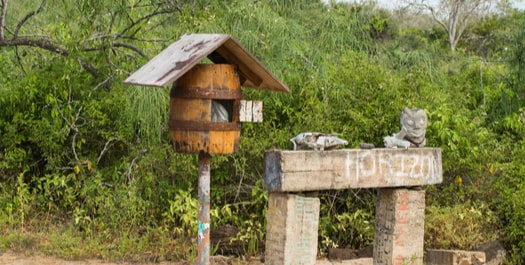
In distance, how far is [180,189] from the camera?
7.91 m

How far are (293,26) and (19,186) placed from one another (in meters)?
3.46

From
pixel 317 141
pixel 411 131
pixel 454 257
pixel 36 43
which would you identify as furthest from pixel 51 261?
pixel 454 257

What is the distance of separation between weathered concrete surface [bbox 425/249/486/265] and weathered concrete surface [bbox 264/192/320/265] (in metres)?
1.80

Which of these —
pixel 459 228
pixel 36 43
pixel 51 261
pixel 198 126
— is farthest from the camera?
pixel 36 43

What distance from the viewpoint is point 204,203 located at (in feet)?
17.6

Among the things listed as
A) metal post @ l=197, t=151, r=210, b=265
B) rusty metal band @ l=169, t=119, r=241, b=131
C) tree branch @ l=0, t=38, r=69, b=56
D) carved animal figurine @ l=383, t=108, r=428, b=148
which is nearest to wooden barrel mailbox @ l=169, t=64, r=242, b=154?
rusty metal band @ l=169, t=119, r=241, b=131

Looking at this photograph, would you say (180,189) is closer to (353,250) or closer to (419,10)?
(353,250)

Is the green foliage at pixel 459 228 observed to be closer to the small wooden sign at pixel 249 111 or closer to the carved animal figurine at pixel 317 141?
the carved animal figurine at pixel 317 141

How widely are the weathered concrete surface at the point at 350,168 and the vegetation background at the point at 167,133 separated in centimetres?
186

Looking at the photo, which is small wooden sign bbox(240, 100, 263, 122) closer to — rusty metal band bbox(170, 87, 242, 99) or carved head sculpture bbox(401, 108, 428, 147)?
rusty metal band bbox(170, 87, 242, 99)

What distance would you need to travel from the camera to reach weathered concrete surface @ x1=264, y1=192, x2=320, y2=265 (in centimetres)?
545

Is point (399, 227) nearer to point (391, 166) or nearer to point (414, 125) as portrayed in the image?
point (391, 166)

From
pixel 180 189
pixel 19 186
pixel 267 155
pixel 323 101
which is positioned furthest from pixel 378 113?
pixel 19 186

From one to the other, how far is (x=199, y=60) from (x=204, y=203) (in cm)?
102
